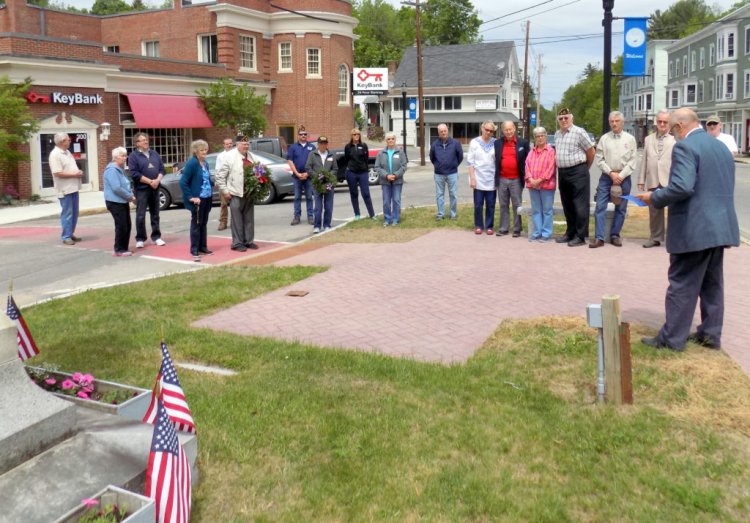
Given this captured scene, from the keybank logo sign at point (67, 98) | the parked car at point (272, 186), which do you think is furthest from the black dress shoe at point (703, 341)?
the keybank logo sign at point (67, 98)

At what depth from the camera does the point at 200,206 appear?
1177 centimetres

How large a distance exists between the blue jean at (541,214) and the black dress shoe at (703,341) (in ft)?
18.6

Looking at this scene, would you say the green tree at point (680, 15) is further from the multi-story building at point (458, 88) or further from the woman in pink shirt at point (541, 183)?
the woman in pink shirt at point (541, 183)

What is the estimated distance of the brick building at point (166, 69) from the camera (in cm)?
2412

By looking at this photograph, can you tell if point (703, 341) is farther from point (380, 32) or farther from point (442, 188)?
point (380, 32)

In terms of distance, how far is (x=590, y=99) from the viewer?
117 m

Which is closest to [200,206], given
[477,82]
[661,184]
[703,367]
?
[661,184]

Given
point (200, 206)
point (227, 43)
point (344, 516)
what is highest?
point (227, 43)

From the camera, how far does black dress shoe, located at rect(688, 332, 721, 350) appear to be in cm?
603

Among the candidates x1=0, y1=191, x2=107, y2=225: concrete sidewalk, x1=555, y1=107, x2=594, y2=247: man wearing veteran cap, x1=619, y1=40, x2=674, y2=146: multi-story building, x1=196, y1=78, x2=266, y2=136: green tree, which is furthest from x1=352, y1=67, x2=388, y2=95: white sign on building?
x1=619, y1=40, x2=674, y2=146: multi-story building

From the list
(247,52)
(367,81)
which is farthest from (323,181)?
(367,81)

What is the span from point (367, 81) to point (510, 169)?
30537 mm

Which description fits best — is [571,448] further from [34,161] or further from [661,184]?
[34,161]

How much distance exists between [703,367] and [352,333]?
121 inches
